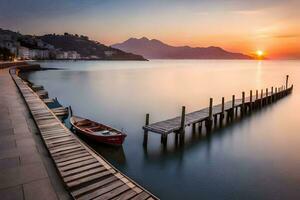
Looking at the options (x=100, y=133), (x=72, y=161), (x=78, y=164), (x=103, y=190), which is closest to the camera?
(x=103, y=190)

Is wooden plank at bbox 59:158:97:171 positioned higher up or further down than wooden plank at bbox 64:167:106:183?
higher up

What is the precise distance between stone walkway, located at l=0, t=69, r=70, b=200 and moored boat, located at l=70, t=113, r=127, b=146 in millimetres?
4628

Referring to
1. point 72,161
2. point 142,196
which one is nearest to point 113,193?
point 142,196

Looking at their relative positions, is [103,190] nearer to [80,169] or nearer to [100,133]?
[80,169]

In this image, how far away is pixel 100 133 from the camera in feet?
54.7

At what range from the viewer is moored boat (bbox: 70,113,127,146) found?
53.3 feet

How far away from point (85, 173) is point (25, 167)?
208cm

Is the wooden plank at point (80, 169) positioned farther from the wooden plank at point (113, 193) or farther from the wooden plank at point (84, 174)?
the wooden plank at point (113, 193)

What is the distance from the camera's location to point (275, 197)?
464 inches

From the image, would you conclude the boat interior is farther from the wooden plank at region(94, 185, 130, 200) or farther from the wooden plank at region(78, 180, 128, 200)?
the wooden plank at region(94, 185, 130, 200)

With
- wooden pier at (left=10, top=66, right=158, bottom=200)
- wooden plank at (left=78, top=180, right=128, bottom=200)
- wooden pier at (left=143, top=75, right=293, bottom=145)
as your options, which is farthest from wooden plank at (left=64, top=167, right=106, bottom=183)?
wooden pier at (left=143, top=75, right=293, bottom=145)

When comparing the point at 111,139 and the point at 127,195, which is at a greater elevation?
the point at 127,195

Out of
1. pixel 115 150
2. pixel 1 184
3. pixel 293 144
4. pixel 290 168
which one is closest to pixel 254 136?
pixel 293 144

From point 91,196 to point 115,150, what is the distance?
956 centimetres
